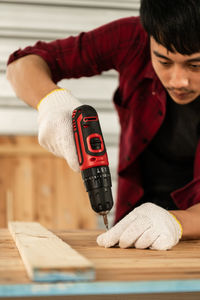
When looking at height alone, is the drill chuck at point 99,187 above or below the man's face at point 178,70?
below

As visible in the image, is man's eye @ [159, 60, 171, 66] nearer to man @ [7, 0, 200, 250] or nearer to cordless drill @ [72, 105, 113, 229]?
man @ [7, 0, 200, 250]

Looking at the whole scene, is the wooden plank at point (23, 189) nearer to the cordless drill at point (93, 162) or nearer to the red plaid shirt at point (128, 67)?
the red plaid shirt at point (128, 67)

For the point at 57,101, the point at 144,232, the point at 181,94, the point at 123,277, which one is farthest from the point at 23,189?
the point at 123,277

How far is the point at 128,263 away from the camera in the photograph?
1.07 metres

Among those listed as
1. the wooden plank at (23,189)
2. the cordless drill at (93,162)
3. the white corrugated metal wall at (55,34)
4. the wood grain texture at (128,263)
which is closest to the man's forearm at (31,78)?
the cordless drill at (93,162)

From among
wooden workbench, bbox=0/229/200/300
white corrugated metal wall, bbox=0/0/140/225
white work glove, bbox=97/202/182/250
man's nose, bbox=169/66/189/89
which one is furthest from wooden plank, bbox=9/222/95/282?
white corrugated metal wall, bbox=0/0/140/225

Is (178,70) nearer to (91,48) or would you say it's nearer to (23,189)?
(91,48)

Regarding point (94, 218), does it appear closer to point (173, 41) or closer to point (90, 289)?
point (173, 41)

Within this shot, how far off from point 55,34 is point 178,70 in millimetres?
2608

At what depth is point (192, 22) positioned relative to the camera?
4.75 ft

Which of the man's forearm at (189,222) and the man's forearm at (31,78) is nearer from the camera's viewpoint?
the man's forearm at (189,222)

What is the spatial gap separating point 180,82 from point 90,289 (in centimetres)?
97

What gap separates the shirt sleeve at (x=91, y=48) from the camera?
195cm

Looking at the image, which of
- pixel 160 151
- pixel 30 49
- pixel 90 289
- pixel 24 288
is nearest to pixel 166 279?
pixel 90 289
